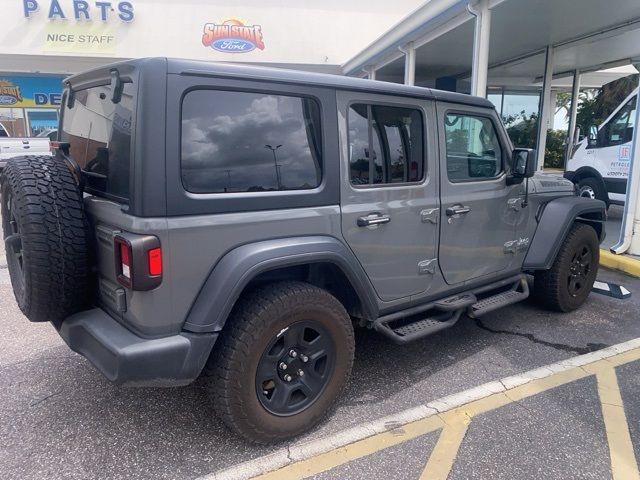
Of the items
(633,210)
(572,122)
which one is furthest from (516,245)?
(572,122)

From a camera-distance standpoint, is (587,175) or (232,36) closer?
(587,175)

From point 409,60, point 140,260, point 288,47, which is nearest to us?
point 140,260

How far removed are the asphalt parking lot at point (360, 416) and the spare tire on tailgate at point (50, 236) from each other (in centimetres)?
73

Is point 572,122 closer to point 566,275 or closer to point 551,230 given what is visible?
point 566,275

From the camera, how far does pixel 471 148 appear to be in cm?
365

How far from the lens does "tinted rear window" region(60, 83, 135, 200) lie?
230 centimetres

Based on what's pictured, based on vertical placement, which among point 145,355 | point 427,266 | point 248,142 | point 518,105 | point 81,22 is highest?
point 81,22

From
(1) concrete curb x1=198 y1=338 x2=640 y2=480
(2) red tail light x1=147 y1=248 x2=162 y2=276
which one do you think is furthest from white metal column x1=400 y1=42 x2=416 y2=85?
(2) red tail light x1=147 y1=248 x2=162 y2=276

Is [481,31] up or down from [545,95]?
up

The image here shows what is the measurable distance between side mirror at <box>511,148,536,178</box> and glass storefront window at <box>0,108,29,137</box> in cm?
1765

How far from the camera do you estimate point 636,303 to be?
4895 millimetres

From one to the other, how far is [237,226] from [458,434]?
1.69 meters

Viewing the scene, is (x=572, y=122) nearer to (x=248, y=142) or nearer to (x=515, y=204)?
(x=515, y=204)

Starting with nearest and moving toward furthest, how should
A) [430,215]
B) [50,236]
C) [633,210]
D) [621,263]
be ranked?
[50,236] → [430,215] → [621,263] → [633,210]
